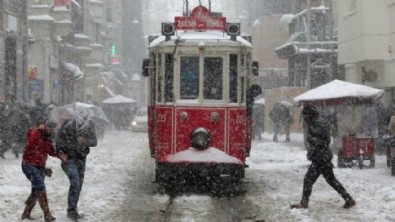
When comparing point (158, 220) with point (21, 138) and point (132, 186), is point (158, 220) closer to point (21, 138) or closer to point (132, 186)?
point (132, 186)

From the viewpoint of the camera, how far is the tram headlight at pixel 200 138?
15516 mm

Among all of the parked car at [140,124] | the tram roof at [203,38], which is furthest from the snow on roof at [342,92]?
the parked car at [140,124]

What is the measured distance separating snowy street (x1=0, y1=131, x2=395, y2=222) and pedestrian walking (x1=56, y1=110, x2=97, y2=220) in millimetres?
327

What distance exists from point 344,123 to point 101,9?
48.0 meters

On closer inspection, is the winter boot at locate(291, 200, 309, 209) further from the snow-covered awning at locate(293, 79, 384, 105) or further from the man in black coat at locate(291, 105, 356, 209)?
the snow-covered awning at locate(293, 79, 384, 105)

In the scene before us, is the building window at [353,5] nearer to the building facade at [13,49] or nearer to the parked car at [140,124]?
the building facade at [13,49]

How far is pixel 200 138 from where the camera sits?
15523mm

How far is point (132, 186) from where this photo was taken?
1725cm

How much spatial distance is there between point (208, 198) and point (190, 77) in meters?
2.33

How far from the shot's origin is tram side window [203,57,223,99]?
15875 millimetres

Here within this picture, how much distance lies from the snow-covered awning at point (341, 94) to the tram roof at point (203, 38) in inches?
264

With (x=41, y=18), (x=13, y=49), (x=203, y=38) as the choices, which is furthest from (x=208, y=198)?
(x=41, y=18)

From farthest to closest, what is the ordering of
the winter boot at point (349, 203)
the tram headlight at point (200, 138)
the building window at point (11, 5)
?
the building window at point (11, 5) → the tram headlight at point (200, 138) → the winter boot at point (349, 203)

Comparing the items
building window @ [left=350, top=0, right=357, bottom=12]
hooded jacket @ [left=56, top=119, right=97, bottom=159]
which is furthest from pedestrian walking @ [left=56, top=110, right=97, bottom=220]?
building window @ [left=350, top=0, right=357, bottom=12]
